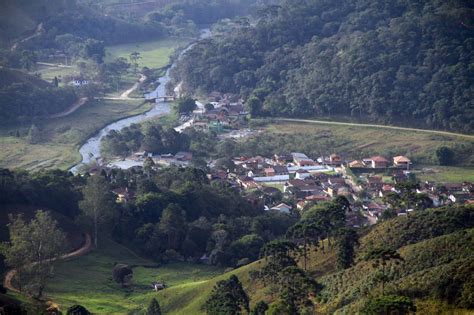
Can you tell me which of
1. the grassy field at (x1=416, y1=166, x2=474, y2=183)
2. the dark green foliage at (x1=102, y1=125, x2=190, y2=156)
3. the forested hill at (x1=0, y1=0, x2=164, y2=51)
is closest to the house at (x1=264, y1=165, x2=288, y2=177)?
the dark green foliage at (x1=102, y1=125, x2=190, y2=156)

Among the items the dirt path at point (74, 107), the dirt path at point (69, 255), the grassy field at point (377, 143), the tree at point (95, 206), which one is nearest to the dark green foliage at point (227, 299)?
the dirt path at point (69, 255)

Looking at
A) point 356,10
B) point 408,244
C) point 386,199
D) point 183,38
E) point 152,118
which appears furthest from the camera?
point 183,38

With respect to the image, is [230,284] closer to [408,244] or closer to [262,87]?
[408,244]

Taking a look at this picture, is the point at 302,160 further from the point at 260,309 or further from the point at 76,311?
the point at 260,309

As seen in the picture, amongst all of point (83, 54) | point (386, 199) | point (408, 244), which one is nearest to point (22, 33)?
point (83, 54)

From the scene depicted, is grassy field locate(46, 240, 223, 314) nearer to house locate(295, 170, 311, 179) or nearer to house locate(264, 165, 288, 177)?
house locate(295, 170, 311, 179)

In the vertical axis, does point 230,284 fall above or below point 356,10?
below

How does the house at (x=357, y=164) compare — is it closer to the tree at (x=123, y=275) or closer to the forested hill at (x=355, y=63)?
the forested hill at (x=355, y=63)
